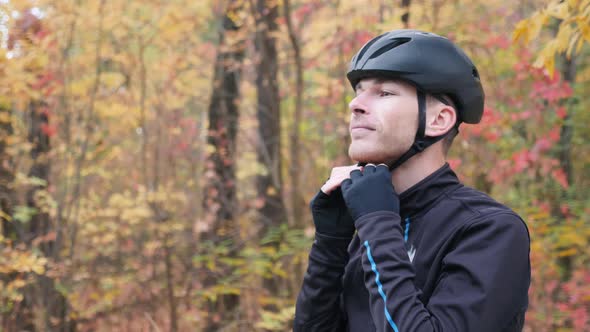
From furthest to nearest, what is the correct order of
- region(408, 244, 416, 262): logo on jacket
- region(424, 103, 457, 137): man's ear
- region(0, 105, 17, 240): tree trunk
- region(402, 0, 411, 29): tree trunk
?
region(0, 105, 17, 240): tree trunk → region(402, 0, 411, 29): tree trunk → region(424, 103, 457, 137): man's ear → region(408, 244, 416, 262): logo on jacket

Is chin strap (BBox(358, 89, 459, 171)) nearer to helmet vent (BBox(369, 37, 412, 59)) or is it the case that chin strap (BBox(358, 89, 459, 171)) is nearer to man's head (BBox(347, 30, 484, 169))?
man's head (BBox(347, 30, 484, 169))

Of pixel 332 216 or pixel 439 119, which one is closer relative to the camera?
pixel 439 119

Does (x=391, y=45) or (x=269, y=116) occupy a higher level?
(x=269, y=116)

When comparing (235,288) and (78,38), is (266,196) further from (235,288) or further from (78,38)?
(78,38)

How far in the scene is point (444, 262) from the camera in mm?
1511

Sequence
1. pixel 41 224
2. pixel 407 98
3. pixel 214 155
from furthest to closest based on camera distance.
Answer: pixel 214 155
pixel 41 224
pixel 407 98

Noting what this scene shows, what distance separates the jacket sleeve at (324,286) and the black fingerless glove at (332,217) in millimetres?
27

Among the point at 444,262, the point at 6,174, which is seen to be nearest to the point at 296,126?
the point at 6,174

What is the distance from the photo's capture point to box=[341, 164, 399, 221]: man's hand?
1.58 metres

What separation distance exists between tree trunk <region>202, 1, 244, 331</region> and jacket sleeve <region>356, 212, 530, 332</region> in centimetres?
564

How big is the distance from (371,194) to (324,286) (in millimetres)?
448

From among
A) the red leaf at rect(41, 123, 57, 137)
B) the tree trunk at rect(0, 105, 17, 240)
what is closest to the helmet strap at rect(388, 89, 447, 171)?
the tree trunk at rect(0, 105, 17, 240)

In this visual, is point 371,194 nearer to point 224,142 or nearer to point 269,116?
point 269,116

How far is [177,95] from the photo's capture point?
8.83 metres
